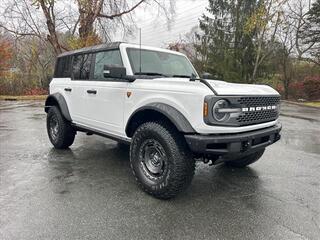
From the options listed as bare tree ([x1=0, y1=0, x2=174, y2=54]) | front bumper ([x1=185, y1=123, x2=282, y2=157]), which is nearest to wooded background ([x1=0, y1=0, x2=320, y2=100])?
bare tree ([x1=0, y1=0, x2=174, y2=54])

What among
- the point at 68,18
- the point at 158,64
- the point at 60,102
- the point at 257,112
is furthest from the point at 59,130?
the point at 68,18

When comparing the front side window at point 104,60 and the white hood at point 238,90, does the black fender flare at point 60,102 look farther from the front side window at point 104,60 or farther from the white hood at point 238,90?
the white hood at point 238,90

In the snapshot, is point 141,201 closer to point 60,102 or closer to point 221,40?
point 60,102

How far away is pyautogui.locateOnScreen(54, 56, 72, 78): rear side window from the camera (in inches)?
229

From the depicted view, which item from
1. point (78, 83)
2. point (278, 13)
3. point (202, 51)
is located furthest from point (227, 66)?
point (78, 83)

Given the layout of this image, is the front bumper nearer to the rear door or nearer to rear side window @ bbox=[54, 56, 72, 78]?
the rear door

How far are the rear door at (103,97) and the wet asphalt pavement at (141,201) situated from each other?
75 centimetres

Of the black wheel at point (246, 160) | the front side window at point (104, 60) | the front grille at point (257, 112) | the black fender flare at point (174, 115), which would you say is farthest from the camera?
the black wheel at point (246, 160)

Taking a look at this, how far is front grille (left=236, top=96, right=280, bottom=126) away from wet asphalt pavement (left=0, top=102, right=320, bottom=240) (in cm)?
97

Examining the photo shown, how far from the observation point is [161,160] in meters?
3.75

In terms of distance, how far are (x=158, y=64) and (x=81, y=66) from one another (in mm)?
1569

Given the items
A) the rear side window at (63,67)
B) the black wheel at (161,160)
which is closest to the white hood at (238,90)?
the black wheel at (161,160)

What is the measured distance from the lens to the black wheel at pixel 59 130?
18.9ft

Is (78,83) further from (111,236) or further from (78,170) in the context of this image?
(111,236)
